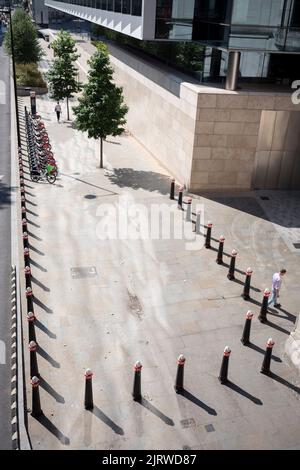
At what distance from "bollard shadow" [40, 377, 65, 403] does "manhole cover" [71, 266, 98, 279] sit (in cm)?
437

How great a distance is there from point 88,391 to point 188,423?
2.12 m

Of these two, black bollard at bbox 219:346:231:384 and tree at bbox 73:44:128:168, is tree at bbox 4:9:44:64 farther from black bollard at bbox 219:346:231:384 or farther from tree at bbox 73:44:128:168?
black bollard at bbox 219:346:231:384

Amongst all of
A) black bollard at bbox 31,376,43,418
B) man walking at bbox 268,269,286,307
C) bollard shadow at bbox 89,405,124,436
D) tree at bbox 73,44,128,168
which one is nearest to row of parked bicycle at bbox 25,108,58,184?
tree at bbox 73,44,128,168

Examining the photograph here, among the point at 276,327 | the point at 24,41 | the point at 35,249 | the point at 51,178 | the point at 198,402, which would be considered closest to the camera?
the point at 198,402

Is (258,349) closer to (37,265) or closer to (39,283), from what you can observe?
(39,283)

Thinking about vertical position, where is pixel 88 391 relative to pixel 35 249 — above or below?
above

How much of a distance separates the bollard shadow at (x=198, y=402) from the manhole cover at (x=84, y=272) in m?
5.34

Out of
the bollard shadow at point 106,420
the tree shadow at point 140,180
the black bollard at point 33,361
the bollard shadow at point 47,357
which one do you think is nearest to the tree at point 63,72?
the tree shadow at point 140,180

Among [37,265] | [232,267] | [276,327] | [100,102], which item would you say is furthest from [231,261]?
A: [100,102]

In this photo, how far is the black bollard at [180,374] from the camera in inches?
378

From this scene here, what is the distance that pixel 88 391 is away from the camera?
918 centimetres

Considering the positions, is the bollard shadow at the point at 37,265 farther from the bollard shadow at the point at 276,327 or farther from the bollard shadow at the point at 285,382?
the bollard shadow at the point at 285,382

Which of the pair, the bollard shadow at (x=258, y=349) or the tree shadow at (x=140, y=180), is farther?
the tree shadow at (x=140, y=180)
